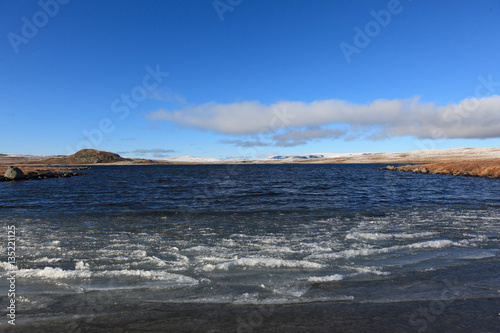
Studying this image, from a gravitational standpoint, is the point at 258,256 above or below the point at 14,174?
below

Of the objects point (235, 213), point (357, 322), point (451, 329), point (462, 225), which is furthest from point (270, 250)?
point (462, 225)

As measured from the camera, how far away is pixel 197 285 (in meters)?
6.60

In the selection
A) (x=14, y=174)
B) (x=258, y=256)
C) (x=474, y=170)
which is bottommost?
(x=258, y=256)

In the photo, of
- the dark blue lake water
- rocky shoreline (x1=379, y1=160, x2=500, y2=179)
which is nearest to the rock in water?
the dark blue lake water

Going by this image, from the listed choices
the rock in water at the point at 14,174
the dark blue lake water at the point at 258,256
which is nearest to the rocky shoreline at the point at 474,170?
the dark blue lake water at the point at 258,256

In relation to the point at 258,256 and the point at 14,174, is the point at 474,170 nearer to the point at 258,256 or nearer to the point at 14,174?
the point at 258,256

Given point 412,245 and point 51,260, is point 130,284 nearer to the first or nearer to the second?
point 51,260

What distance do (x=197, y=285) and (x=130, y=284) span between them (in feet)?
5.25

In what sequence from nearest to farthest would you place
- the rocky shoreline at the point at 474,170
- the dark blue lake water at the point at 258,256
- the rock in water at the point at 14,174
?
1. the dark blue lake water at the point at 258,256
2. the rock in water at the point at 14,174
3. the rocky shoreline at the point at 474,170

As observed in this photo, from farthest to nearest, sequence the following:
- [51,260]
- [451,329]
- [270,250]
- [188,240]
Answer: [188,240] → [270,250] → [51,260] → [451,329]

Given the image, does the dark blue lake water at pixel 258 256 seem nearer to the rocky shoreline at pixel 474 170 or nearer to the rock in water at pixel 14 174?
the rock in water at pixel 14 174

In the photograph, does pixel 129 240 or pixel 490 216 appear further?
pixel 490 216

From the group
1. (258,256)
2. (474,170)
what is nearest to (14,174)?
(258,256)

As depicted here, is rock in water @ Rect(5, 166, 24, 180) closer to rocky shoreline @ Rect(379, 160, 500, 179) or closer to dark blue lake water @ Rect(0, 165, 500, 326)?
dark blue lake water @ Rect(0, 165, 500, 326)
